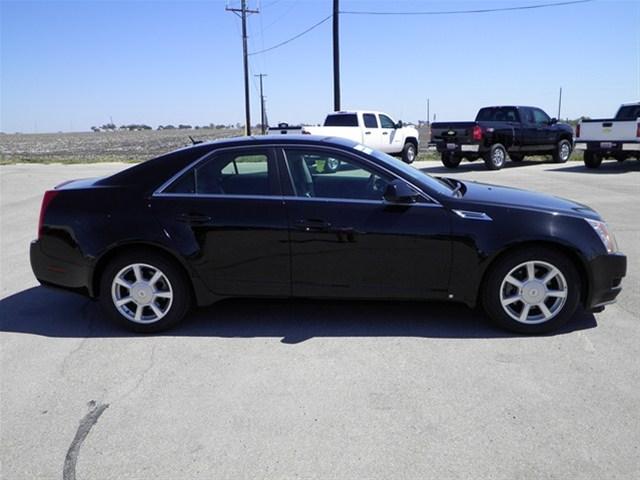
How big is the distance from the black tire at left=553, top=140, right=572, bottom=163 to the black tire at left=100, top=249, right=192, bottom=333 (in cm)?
1881

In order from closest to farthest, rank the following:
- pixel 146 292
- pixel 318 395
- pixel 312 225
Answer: pixel 318 395, pixel 312 225, pixel 146 292

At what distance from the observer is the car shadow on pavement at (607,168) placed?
1762cm

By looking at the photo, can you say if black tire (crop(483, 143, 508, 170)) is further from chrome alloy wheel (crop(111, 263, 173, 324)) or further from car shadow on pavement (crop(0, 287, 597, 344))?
chrome alloy wheel (crop(111, 263, 173, 324))

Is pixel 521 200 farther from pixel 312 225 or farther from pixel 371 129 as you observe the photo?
pixel 371 129

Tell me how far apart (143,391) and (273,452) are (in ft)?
3.73

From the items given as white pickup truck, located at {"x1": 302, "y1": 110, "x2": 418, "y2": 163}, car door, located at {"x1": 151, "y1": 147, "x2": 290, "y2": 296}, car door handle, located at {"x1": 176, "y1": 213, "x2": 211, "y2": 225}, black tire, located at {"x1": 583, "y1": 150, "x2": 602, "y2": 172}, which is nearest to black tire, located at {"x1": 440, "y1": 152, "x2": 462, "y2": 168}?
white pickup truck, located at {"x1": 302, "y1": 110, "x2": 418, "y2": 163}

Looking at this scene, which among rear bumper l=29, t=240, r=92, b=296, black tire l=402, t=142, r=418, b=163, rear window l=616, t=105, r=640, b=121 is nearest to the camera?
rear bumper l=29, t=240, r=92, b=296

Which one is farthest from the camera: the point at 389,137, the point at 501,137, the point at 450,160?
the point at 389,137

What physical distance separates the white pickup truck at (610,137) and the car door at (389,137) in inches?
255

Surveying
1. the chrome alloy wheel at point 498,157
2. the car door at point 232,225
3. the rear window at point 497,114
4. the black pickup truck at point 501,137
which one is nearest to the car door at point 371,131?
the black pickup truck at point 501,137

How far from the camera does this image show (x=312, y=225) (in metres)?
4.41

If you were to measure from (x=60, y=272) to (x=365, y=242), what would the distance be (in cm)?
253

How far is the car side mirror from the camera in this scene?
4293mm

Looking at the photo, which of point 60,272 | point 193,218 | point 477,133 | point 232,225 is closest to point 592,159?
point 477,133
